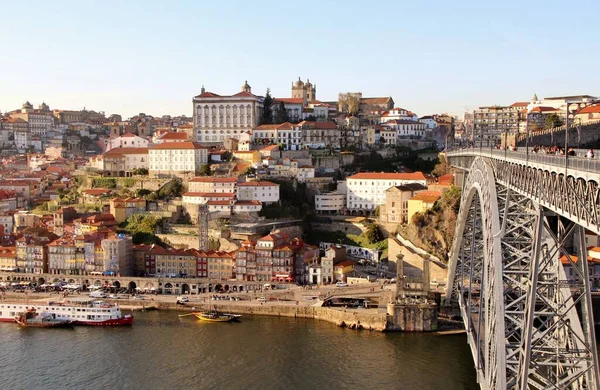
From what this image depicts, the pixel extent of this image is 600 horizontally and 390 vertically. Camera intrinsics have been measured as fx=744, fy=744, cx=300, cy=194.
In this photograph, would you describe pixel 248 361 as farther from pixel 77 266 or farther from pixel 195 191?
pixel 195 191

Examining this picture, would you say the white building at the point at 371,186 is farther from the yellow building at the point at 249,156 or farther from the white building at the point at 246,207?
the yellow building at the point at 249,156

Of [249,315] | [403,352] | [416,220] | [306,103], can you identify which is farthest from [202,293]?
[306,103]

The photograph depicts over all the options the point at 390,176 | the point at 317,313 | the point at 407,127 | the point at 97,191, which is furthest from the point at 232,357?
the point at 407,127

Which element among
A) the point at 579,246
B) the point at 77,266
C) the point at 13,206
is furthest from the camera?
the point at 13,206

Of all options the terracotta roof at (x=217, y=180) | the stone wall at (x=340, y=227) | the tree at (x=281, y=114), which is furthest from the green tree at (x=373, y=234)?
the tree at (x=281, y=114)

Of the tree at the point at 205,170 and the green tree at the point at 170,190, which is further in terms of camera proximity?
the tree at the point at 205,170

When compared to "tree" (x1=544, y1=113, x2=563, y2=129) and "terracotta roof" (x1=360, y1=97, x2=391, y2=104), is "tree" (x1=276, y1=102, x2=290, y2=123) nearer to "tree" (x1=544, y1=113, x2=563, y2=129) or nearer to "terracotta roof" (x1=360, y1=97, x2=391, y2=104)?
"terracotta roof" (x1=360, y1=97, x2=391, y2=104)
